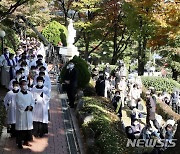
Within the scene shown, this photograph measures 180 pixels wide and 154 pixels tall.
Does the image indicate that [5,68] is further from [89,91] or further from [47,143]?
[47,143]

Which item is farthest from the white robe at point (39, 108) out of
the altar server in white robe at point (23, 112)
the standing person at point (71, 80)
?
the standing person at point (71, 80)

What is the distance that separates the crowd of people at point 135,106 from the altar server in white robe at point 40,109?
260 centimetres

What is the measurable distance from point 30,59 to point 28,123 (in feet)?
18.8

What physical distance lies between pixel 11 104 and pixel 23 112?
1.89 ft

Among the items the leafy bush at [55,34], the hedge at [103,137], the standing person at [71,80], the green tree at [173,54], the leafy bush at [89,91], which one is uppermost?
the leafy bush at [55,34]

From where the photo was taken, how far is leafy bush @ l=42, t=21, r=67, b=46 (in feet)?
84.9

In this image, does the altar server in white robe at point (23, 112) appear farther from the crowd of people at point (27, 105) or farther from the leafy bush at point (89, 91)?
the leafy bush at point (89, 91)

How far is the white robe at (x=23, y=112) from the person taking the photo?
9289 millimetres

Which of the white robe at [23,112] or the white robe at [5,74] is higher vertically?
the white robe at [5,74]

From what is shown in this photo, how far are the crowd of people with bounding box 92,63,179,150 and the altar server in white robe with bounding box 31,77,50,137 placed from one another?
2604 millimetres

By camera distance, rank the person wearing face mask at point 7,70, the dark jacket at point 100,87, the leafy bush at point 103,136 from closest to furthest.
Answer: the leafy bush at point 103,136
the person wearing face mask at point 7,70
the dark jacket at point 100,87

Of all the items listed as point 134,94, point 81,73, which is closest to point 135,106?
point 134,94

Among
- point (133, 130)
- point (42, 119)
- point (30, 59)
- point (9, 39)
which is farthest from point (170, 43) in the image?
point (42, 119)

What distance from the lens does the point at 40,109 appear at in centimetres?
1045
